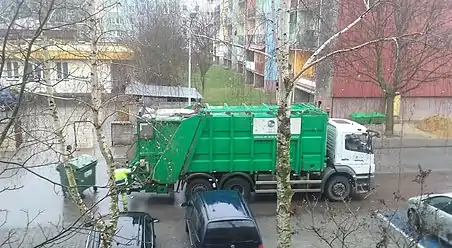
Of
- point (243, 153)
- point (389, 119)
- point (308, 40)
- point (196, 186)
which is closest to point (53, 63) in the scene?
point (196, 186)

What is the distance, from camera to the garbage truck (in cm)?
1153

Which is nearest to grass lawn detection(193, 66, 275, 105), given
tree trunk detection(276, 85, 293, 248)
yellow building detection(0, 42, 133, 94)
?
yellow building detection(0, 42, 133, 94)

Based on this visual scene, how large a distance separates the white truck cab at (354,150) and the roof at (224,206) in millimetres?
3675

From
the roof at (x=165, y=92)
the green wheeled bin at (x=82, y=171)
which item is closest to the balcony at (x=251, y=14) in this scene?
the green wheeled bin at (x=82, y=171)

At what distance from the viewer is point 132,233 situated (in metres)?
8.38

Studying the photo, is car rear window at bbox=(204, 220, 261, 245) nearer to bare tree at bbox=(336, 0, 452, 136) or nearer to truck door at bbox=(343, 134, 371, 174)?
truck door at bbox=(343, 134, 371, 174)

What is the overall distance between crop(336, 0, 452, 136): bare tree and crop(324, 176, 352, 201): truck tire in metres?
6.96

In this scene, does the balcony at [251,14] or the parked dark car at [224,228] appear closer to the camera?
the parked dark car at [224,228]

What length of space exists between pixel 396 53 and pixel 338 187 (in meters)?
7.57

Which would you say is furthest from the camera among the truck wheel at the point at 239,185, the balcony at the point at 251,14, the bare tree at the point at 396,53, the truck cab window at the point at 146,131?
the bare tree at the point at 396,53

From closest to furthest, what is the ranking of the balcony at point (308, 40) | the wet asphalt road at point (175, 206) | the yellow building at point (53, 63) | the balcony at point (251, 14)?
the yellow building at point (53, 63), the wet asphalt road at point (175, 206), the balcony at point (251, 14), the balcony at point (308, 40)

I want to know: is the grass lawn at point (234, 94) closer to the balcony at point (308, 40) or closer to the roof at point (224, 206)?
the balcony at point (308, 40)

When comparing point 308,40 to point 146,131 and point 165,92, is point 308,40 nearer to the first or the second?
point 165,92

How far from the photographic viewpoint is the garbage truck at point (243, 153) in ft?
37.8
